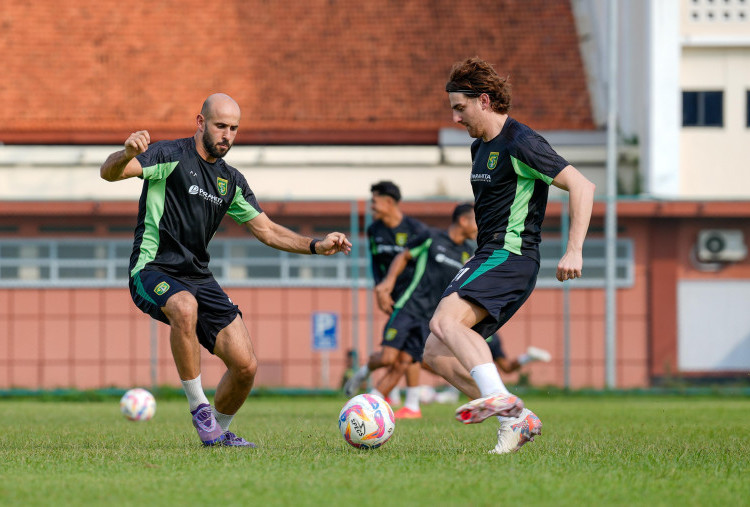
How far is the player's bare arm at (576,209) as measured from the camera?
652 cm

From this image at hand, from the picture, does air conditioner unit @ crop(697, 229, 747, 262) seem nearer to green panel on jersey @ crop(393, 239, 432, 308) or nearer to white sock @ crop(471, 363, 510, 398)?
green panel on jersey @ crop(393, 239, 432, 308)

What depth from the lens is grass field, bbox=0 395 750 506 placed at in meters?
5.15

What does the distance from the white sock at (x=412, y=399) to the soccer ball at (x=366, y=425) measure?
5.15 m

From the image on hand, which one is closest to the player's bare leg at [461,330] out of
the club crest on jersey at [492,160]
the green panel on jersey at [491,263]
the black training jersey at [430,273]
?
the green panel on jersey at [491,263]

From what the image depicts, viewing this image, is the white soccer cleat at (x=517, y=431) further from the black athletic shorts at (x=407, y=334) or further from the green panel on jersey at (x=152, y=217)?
the black athletic shorts at (x=407, y=334)

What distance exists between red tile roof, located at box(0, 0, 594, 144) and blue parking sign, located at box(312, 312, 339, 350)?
669cm

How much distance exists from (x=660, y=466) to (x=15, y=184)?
18895 mm

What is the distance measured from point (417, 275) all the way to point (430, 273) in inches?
5.5

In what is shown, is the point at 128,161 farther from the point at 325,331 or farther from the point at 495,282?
the point at 325,331

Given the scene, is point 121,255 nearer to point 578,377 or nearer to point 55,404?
point 55,404

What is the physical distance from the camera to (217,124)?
24.2 feet

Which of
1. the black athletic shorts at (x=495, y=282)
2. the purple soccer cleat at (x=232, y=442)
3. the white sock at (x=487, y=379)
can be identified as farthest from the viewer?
the purple soccer cleat at (x=232, y=442)

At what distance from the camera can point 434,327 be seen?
22.6 feet

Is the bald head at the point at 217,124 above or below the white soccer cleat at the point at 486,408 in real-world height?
above
